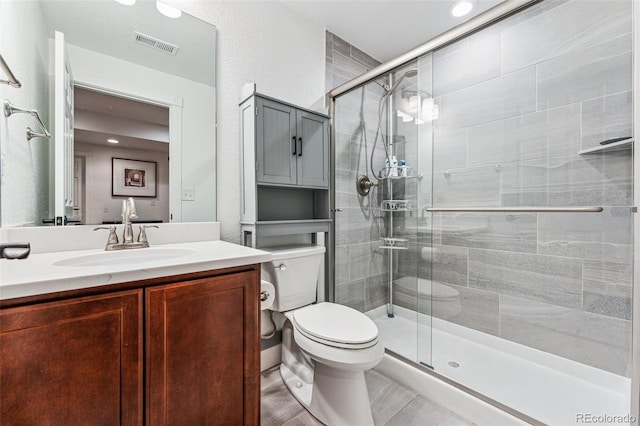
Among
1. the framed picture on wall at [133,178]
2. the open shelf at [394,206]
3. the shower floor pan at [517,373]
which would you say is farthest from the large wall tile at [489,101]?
Result: the framed picture on wall at [133,178]

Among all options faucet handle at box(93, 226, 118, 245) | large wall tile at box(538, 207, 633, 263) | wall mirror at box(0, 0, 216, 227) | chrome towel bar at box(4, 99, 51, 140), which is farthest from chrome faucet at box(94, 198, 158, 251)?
large wall tile at box(538, 207, 633, 263)

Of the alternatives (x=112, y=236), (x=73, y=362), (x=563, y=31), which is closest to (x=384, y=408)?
(x=73, y=362)

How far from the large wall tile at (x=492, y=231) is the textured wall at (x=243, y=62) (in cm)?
148

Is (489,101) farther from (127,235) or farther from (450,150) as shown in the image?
(127,235)

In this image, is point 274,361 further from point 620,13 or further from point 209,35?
point 620,13

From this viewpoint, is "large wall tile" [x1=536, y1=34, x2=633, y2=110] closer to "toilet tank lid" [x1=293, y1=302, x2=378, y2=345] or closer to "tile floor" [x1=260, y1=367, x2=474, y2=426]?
"toilet tank lid" [x1=293, y1=302, x2=378, y2=345]

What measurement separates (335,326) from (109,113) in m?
1.48

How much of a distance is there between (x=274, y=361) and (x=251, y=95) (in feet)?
5.42

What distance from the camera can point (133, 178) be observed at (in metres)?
1.31

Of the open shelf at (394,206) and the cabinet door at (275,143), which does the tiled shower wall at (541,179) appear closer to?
the open shelf at (394,206)

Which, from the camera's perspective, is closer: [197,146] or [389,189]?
[197,146]

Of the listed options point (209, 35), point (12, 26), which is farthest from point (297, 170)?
point (12, 26)

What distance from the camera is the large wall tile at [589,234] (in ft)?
4.68

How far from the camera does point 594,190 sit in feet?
4.95
